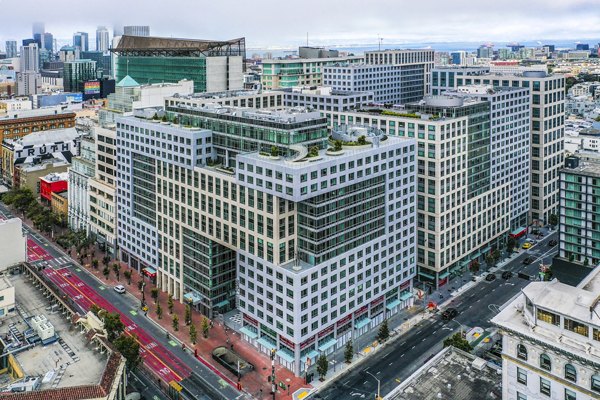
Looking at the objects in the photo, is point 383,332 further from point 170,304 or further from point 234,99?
point 234,99

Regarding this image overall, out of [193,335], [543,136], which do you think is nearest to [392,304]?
[193,335]

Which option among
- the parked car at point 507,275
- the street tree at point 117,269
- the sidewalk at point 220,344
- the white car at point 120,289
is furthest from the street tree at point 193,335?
the parked car at point 507,275

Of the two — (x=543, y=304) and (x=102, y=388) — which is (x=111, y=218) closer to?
(x=102, y=388)

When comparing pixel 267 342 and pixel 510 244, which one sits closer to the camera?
pixel 267 342

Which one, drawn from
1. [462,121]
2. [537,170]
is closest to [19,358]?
[462,121]

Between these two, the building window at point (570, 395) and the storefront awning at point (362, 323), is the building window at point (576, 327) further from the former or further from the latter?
the storefront awning at point (362, 323)

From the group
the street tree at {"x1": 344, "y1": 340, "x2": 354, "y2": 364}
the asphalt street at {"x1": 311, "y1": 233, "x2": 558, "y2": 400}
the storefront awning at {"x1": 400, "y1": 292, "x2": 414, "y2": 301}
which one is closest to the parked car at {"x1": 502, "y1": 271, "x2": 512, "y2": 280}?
the asphalt street at {"x1": 311, "y1": 233, "x2": 558, "y2": 400}
